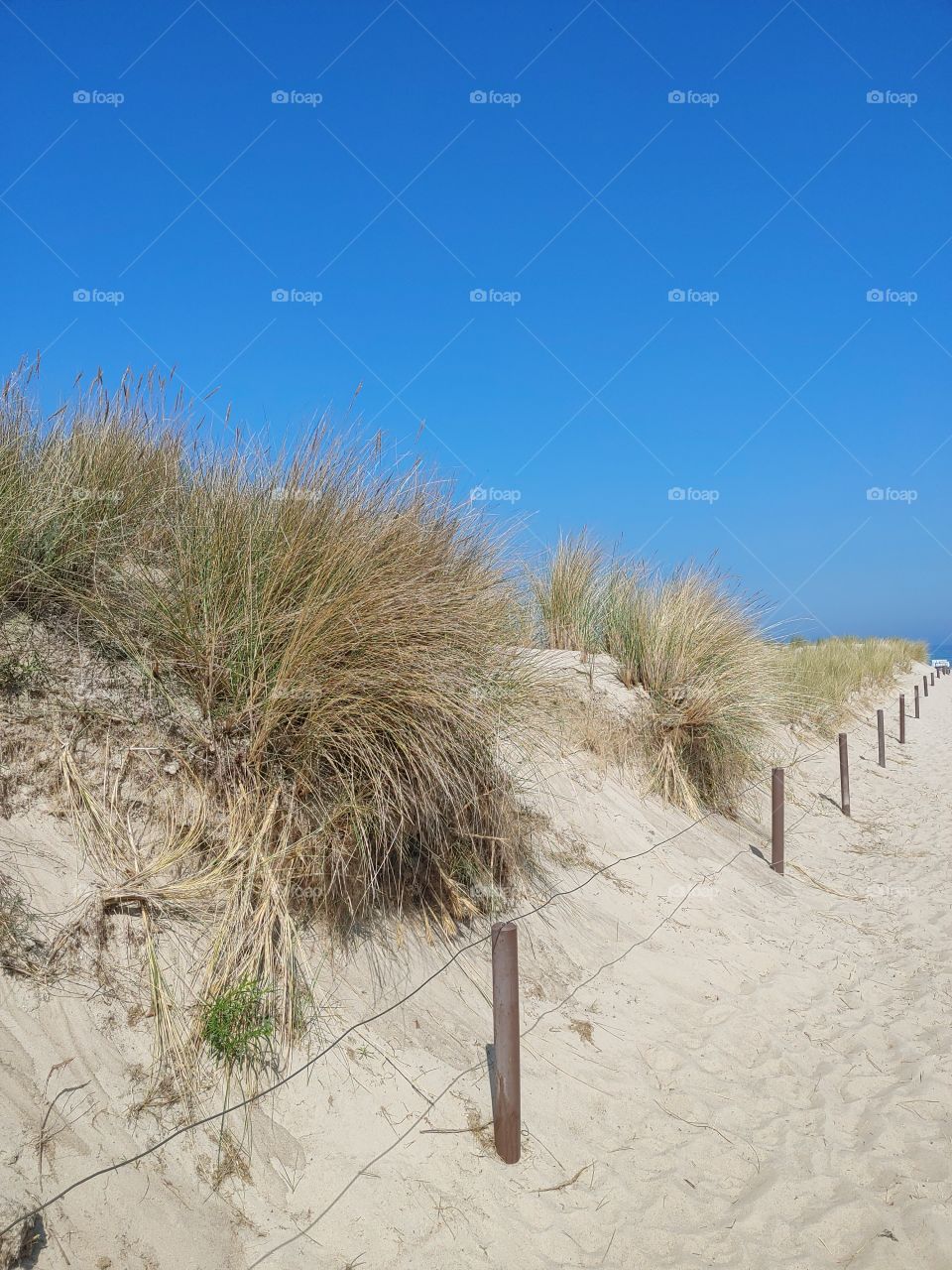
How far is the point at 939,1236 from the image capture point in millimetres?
3023

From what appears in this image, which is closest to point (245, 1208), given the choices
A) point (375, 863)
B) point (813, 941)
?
point (375, 863)

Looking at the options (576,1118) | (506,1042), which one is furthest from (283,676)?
(576,1118)

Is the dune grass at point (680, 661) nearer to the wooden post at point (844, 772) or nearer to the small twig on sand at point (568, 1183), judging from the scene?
the wooden post at point (844, 772)

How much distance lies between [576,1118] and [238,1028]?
157 centimetres

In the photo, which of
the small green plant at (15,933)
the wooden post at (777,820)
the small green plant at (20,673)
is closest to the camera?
the small green plant at (15,933)

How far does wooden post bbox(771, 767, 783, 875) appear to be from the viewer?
294 inches

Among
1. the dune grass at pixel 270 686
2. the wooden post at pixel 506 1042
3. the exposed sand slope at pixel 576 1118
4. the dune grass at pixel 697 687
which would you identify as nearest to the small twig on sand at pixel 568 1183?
the exposed sand slope at pixel 576 1118

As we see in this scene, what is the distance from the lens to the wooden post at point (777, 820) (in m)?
7.46

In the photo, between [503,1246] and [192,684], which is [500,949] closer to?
[503,1246]

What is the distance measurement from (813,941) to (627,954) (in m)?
1.81

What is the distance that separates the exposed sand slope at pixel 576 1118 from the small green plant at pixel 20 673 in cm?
67

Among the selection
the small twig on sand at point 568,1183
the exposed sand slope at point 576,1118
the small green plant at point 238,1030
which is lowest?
the small twig on sand at point 568,1183

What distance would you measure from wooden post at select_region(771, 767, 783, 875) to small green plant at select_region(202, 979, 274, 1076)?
544 cm

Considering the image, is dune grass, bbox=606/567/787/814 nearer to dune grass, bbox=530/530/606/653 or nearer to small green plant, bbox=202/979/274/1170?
dune grass, bbox=530/530/606/653
